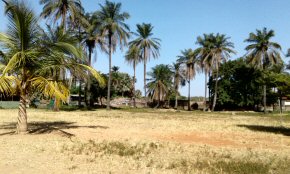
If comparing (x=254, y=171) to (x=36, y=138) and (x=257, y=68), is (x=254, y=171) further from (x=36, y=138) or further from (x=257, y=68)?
(x=257, y=68)

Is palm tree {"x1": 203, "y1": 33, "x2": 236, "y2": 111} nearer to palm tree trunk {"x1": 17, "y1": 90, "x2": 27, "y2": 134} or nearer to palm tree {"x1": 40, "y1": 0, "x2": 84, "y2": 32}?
palm tree {"x1": 40, "y1": 0, "x2": 84, "y2": 32}

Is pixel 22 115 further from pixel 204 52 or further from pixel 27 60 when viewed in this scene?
pixel 204 52

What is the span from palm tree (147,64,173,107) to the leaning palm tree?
58.2 metres

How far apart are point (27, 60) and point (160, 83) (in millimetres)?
59489

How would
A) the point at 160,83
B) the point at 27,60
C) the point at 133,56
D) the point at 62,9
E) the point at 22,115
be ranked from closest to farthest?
the point at 27,60, the point at 22,115, the point at 62,9, the point at 133,56, the point at 160,83

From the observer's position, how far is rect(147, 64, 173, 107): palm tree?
2894 inches

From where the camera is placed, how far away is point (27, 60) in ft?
47.6

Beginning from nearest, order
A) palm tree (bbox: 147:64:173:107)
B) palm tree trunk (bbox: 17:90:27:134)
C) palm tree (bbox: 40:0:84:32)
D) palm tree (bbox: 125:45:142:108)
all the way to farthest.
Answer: palm tree trunk (bbox: 17:90:27:134)
palm tree (bbox: 40:0:84:32)
palm tree (bbox: 125:45:142:108)
palm tree (bbox: 147:64:173:107)

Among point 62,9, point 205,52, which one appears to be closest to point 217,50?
point 205,52

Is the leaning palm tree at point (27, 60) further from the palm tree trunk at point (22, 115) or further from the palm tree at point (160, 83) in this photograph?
the palm tree at point (160, 83)

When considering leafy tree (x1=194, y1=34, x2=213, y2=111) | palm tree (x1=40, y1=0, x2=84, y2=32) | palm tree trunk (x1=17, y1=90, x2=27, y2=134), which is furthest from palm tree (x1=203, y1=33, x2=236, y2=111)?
palm tree trunk (x1=17, y1=90, x2=27, y2=134)

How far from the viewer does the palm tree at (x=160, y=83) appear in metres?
73.5

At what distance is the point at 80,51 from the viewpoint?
50.8 ft

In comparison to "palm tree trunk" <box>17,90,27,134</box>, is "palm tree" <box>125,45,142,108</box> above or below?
above
